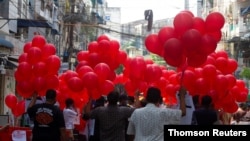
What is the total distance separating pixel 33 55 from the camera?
11.7 m

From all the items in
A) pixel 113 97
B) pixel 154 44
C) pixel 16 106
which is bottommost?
pixel 16 106

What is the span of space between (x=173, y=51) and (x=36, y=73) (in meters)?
4.30

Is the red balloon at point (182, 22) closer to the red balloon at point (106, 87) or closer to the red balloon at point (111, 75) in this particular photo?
the red balloon at point (106, 87)

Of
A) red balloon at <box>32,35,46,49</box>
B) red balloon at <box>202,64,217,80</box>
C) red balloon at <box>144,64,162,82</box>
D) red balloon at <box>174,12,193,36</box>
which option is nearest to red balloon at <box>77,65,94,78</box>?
red balloon at <box>144,64,162,82</box>

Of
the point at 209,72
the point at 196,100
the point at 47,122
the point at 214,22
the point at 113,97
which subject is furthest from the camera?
the point at 209,72

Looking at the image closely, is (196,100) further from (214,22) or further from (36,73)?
(36,73)

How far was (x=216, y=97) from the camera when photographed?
11.2 meters

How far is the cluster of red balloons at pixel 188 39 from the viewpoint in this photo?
8266 mm

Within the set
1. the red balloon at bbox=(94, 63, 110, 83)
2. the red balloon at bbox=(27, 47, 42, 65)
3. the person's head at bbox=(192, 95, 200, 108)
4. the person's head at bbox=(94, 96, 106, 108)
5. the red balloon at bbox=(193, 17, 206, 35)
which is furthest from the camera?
the red balloon at bbox=(27, 47, 42, 65)

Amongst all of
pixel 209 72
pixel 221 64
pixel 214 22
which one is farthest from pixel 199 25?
pixel 221 64

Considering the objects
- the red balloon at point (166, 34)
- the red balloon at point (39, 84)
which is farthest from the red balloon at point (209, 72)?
the red balloon at point (39, 84)

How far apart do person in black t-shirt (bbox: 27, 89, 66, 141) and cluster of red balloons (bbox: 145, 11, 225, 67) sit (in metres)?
2.01

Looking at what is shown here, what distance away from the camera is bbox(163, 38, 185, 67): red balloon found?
Answer: 322 inches

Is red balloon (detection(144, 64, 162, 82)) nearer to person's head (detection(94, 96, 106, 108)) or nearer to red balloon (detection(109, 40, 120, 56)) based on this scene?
red balloon (detection(109, 40, 120, 56))
